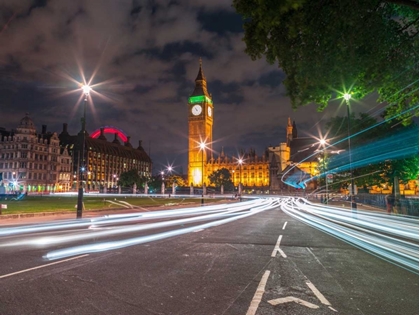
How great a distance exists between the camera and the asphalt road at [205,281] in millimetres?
5180

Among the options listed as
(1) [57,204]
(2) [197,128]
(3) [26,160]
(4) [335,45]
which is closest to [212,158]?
(2) [197,128]

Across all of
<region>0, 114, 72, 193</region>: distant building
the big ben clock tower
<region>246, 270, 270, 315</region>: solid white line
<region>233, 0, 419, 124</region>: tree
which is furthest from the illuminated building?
<region>246, 270, 270, 315</region>: solid white line

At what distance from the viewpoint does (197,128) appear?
14612cm

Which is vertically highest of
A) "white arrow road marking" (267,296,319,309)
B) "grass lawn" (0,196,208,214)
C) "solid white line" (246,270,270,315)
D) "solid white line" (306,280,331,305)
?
"grass lawn" (0,196,208,214)

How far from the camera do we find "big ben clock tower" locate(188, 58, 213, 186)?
144 meters

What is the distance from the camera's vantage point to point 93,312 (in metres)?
4.90

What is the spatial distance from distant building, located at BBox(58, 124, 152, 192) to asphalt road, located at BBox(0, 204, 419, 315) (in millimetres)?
100460

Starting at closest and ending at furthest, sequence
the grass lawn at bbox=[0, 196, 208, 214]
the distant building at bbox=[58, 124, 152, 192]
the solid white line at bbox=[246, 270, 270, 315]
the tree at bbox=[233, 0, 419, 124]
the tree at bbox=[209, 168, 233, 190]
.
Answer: the solid white line at bbox=[246, 270, 270, 315] < the tree at bbox=[233, 0, 419, 124] < the grass lawn at bbox=[0, 196, 208, 214] < the tree at bbox=[209, 168, 233, 190] < the distant building at bbox=[58, 124, 152, 192]

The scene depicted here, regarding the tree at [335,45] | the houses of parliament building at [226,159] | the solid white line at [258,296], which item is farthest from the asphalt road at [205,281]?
the houses of parliament building at [226,159]

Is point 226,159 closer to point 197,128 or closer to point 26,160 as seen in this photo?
point 197,128

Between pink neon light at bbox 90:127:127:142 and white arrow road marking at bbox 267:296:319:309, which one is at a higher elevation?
pink neon light at bbox 90:127:127:142

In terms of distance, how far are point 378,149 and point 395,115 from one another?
26492 millimetres

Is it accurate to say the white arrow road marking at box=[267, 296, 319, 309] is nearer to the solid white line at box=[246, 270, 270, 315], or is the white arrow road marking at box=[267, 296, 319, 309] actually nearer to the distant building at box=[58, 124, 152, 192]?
the solid white line at box=[246, 270, 270, 315]

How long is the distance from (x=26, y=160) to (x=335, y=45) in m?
93.5
